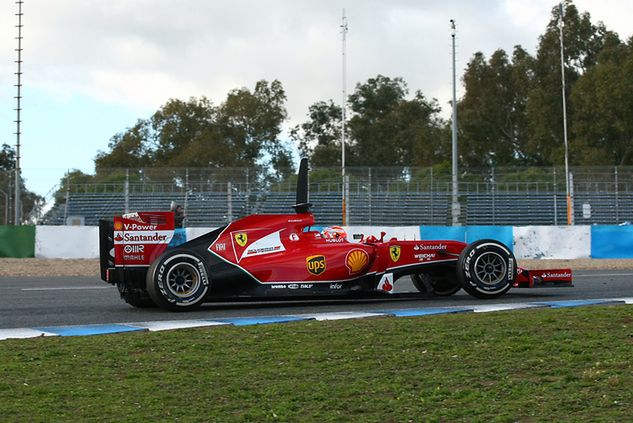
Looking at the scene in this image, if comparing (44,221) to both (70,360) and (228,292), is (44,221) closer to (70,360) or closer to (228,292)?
(228,292)

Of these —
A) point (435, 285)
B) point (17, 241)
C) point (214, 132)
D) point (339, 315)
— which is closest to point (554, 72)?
point (214, 132)

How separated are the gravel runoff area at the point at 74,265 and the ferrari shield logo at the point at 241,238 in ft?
34.8

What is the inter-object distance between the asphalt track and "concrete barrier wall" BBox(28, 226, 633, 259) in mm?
12223

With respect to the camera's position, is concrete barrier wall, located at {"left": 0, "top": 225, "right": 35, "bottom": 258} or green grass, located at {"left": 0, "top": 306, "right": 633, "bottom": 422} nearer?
green grass, located at {"left": 0, "top": 306, "right": 633, "bottom": 422}

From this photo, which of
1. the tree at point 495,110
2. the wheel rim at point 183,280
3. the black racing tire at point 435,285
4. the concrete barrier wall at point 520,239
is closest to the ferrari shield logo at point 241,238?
the wheel rim at point 183,280

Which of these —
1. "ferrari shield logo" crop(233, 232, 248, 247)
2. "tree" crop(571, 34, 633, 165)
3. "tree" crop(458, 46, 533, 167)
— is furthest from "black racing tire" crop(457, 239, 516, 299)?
"tree" crop(458, 46, 533, 167)

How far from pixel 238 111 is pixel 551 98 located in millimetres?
20091

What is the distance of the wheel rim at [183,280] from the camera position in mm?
11992

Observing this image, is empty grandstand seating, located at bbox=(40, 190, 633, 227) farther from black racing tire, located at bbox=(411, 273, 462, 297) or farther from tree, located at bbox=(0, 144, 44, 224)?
black racing tire, located at bbox=(411, 273, 462, 297)

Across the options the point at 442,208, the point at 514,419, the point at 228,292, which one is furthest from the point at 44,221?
the point at 514,419

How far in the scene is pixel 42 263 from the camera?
2677 cm

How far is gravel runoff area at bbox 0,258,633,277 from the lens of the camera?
2323cm

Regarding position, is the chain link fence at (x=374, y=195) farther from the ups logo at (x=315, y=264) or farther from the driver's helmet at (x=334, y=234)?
the ups logo at (x=315, y=264)

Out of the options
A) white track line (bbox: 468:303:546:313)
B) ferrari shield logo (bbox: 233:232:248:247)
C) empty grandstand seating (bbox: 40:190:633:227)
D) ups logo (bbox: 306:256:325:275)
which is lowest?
white track line (bbox: 468:303:546:313)
